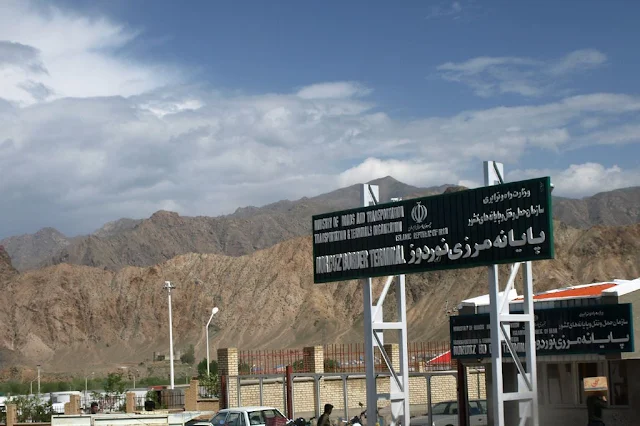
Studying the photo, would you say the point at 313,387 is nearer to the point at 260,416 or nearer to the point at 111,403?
the point at 111,403

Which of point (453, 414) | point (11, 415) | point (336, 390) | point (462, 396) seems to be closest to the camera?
point (462, 396)

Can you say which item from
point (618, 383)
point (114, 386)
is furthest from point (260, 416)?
point (114, 386)

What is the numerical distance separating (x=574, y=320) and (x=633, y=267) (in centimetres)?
7503

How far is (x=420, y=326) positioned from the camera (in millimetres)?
96750

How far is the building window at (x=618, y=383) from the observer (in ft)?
71.9

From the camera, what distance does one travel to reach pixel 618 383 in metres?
22.0

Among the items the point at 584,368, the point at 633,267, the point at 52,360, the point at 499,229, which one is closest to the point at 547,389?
the point at 584,368

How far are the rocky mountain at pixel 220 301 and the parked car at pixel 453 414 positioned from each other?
64.7m

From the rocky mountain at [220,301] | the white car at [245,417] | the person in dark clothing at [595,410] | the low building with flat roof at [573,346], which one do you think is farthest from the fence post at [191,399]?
the rocky mountain at [220,301]

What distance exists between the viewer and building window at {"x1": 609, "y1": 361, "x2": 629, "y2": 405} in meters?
21.9

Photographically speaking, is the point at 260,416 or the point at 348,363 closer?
the point at 260,416

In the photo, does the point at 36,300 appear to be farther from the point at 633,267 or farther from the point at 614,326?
the point at 614,326

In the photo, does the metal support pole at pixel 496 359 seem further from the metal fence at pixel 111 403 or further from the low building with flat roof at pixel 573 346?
the metal fence at pixel 111 403

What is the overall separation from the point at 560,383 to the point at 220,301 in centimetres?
9377
